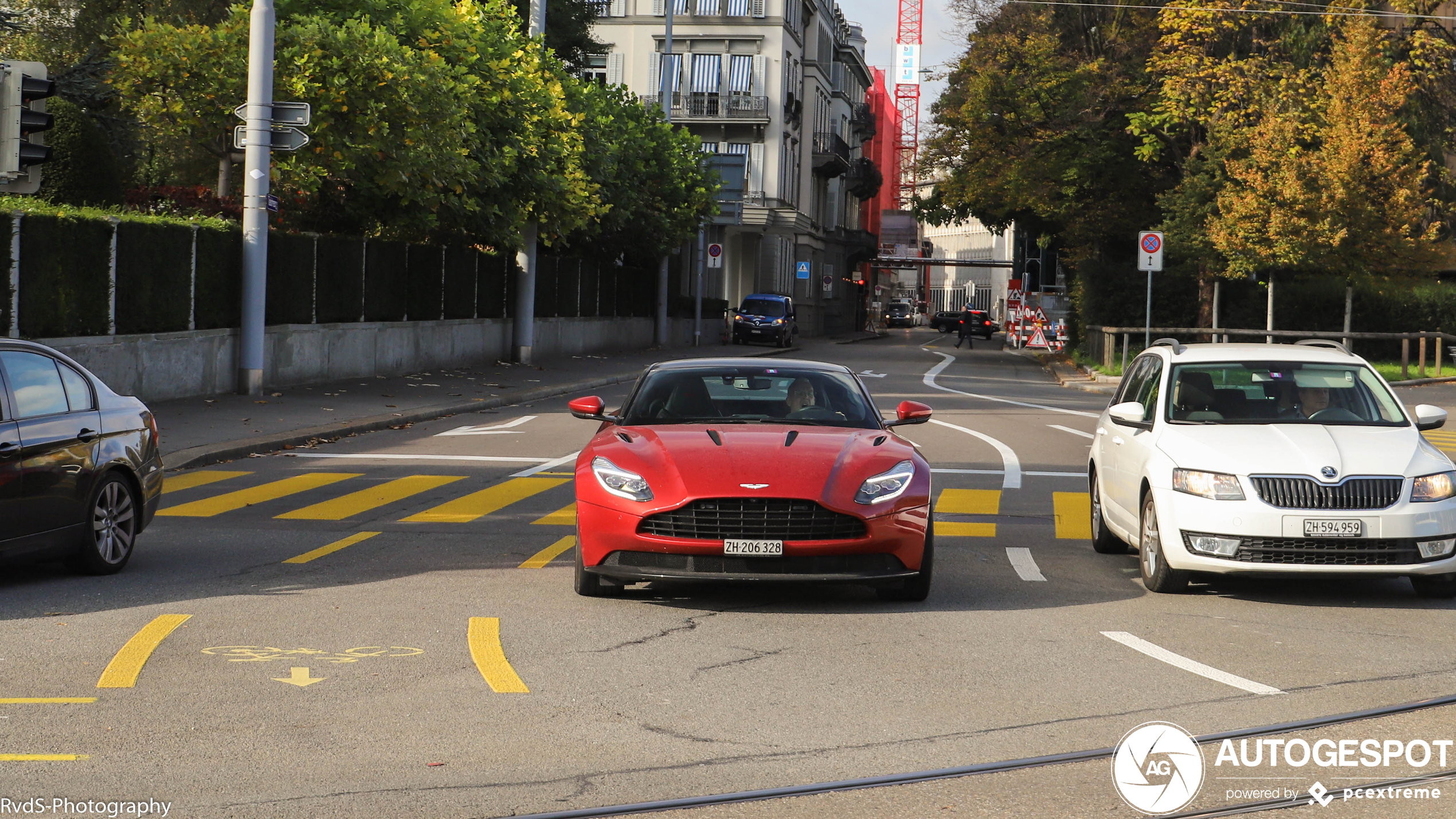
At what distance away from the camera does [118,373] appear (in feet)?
66.4

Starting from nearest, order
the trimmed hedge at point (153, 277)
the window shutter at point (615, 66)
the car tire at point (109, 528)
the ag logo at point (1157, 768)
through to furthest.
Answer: the ag logo at point (1157, 768), the car tire at point (109, 528), the trimmed hedge at point (153, 277), the window shutter at point (615, 66)

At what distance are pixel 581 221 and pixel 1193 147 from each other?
16819 mm

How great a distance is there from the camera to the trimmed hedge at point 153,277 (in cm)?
2053

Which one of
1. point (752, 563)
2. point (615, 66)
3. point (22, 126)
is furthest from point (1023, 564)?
point (615, 66)

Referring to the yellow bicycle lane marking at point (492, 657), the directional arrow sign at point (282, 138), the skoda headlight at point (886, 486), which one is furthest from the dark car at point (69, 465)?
the directional arrow sign at point (282, 138)

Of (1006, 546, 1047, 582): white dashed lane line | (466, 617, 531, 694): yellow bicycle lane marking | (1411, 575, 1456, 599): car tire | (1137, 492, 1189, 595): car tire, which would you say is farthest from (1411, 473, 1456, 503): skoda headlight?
(466, 617, 531, 694): yellow bicycle lane marking

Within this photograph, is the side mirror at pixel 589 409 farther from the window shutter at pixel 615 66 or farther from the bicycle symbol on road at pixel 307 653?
the window shutter at pixel 615 66

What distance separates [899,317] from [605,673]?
119 meters

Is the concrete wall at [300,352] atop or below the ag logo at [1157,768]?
atop

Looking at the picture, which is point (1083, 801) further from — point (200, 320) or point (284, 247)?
point (284, 247)

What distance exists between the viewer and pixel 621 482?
867 cm

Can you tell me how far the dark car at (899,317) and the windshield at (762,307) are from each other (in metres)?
62.4

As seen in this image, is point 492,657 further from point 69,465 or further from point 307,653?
point 69,465

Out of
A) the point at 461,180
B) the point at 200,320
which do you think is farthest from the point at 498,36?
the point at 200,320
